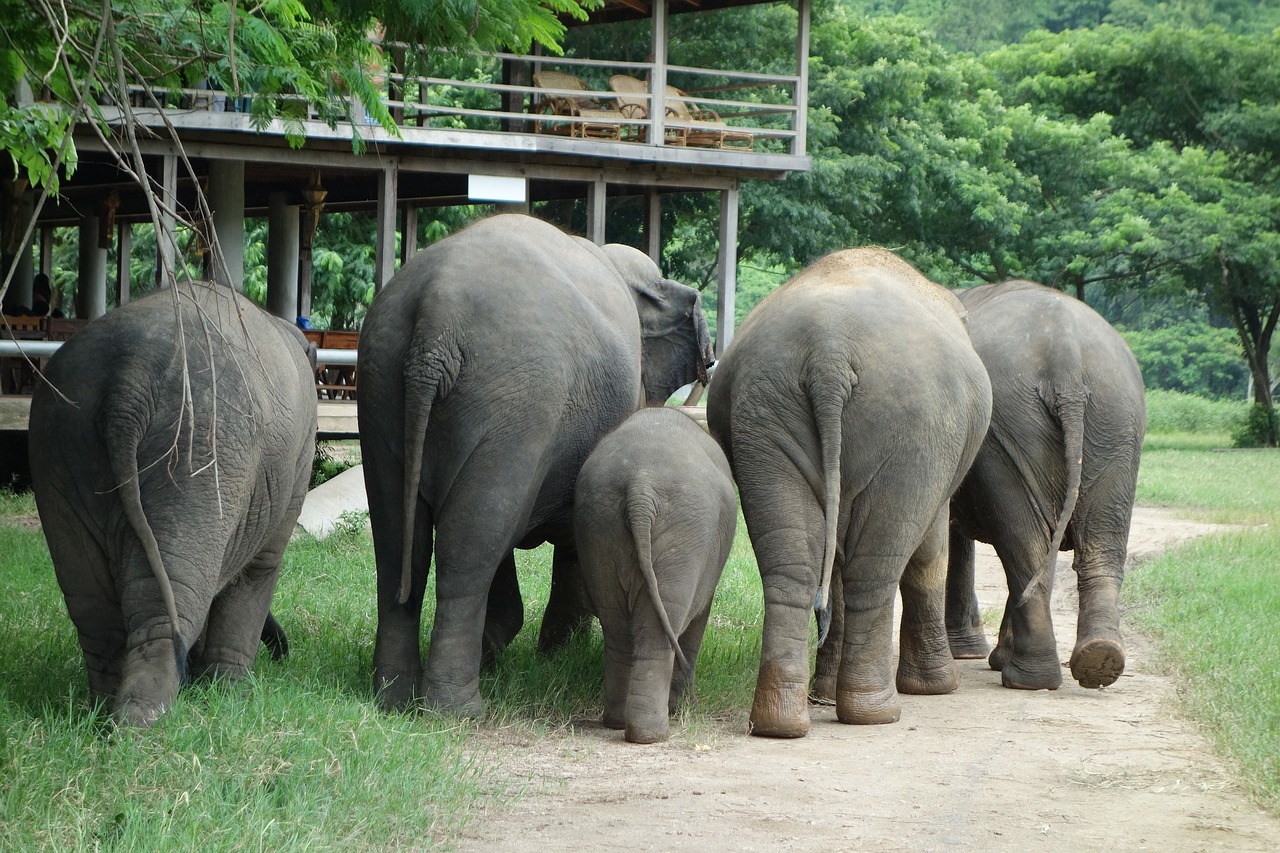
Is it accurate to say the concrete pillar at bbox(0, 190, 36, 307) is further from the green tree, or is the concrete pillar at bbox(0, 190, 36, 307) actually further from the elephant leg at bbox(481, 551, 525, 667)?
the green tree

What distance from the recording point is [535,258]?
233 inches

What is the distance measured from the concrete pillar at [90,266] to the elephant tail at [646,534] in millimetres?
19691

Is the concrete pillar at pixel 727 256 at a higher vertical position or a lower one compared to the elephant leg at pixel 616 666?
higher

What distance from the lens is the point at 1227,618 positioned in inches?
344

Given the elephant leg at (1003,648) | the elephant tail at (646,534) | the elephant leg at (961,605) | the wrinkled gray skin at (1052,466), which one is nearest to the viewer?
the elephant tail at (646,534)

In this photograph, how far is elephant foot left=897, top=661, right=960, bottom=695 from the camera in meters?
6.88

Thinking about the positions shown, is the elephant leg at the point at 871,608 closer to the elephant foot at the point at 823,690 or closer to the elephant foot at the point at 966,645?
the elephant foot at the point at 823,690

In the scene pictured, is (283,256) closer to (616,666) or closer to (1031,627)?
(1031,627)

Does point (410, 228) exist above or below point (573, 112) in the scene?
below

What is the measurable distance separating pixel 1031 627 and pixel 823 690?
125 cm

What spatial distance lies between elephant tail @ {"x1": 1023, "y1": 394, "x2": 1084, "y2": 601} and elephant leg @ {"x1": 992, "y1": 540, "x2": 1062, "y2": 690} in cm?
5

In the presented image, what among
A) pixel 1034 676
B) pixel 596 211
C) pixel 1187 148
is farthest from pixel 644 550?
pixel 1187 148

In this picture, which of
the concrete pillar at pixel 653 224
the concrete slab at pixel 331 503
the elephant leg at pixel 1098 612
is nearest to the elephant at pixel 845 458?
the elephant leg at pixel 1098 612

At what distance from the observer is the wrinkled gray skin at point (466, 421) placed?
5523mm
